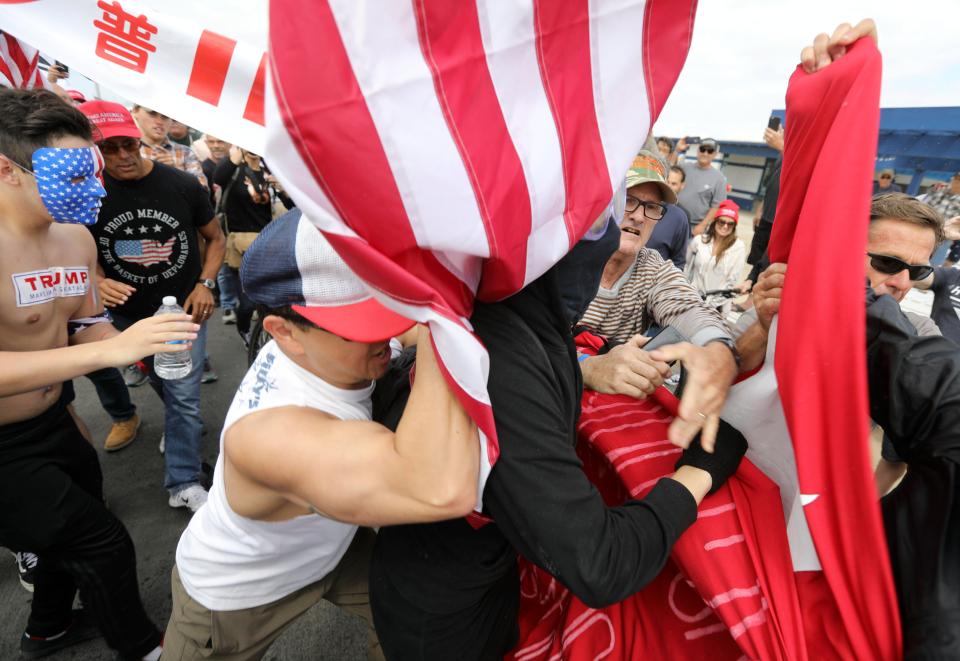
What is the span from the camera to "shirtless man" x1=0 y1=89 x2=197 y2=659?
5.39 feet

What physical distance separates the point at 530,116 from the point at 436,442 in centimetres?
56

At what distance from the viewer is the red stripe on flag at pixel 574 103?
2.55 feet

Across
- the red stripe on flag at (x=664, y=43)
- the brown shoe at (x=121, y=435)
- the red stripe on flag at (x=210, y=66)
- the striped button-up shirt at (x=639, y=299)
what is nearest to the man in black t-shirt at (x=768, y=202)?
the striped button-up shirt at (x=639, y=299)

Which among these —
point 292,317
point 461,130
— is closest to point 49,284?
point 292,317

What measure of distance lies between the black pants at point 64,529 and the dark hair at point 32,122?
97cm

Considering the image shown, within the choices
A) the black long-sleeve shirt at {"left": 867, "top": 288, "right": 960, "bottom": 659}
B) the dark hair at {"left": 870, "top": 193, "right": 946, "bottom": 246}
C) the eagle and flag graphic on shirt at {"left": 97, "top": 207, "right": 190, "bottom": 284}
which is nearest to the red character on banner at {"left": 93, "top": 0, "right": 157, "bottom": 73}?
the eagle and flag graphic on shirt at {"left": 97, "top": 207, "right": 190, "bottom": 284}

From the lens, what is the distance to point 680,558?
1109mm

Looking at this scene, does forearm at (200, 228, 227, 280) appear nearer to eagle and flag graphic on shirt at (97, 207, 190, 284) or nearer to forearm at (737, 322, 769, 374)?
eagle and flag graphic on shirt at (97, 207, 190, 284)

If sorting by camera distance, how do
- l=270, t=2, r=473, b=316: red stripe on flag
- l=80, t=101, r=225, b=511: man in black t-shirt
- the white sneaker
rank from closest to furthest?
l=270, t=2, r=473, b=316: red stripe on flag → l=80, t=101, r=225, b=511: man in black t-shirt → the white sneaker

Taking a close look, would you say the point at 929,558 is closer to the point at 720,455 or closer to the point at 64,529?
the point at 720,455

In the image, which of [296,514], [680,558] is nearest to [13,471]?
[296,514]

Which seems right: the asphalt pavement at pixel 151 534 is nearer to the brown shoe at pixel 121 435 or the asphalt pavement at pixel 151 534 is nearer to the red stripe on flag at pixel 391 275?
the brown shoe at pixel 121 435

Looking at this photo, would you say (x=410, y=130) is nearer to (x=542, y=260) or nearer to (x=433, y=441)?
(x=542, y=260)

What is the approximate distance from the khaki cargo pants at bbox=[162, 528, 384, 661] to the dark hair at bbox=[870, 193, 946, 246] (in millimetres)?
2377
